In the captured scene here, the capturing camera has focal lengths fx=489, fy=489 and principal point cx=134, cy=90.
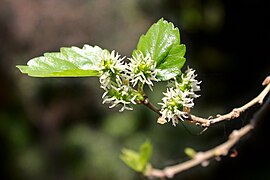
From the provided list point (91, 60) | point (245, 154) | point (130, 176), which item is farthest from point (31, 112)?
point (91, 60)

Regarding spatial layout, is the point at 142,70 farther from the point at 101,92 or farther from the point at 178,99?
the point at 101,92

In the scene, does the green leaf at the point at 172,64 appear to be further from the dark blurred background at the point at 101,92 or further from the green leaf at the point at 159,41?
the dark blurred background at the point at 101,92

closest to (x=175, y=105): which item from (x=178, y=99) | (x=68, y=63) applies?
(x=178, y=99)

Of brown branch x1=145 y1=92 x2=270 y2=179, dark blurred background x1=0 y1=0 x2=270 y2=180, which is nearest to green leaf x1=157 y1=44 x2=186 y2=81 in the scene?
brown branch x1=145 y1=92 x2=270 y2=179

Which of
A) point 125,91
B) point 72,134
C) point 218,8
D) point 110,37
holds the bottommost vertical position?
point 72,134

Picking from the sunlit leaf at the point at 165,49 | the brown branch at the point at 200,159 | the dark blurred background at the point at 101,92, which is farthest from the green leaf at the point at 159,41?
the dark blurred background at the point at 101,92

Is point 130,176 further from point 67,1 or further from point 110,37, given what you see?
point 67,1
